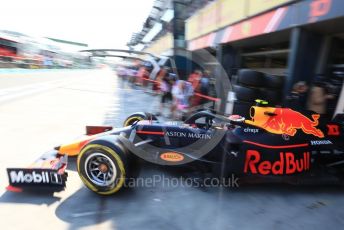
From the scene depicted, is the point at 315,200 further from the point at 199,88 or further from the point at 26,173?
the point at 199,88

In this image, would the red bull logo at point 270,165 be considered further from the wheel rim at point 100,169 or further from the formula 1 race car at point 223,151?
the wheel rim at point 100,169

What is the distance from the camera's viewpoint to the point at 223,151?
3.61 m

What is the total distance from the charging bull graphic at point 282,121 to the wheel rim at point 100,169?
185cm

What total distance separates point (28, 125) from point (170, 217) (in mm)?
4566

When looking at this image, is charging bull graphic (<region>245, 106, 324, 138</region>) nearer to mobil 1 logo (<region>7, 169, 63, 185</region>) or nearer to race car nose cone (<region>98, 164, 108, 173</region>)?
race car nose cone (<region>98, 164, 108, 173</region>)

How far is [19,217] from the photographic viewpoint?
9.30 feet

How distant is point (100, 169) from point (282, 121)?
238 centimetres

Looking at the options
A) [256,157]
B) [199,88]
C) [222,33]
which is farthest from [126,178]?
[222,33]

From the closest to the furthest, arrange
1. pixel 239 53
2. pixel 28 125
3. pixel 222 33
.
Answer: pixel 28 125 → pixel 222 33 → pixel 239 53

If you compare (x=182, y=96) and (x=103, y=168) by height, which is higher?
(x=182, y=96)

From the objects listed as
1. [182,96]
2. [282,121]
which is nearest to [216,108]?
[182,96]

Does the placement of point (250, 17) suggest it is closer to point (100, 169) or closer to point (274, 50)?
point (274, 50)

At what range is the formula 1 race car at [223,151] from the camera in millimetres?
3277

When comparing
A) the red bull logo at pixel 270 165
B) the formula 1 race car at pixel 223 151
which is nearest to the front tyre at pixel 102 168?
the formula 1 race car at pixel 223 151
